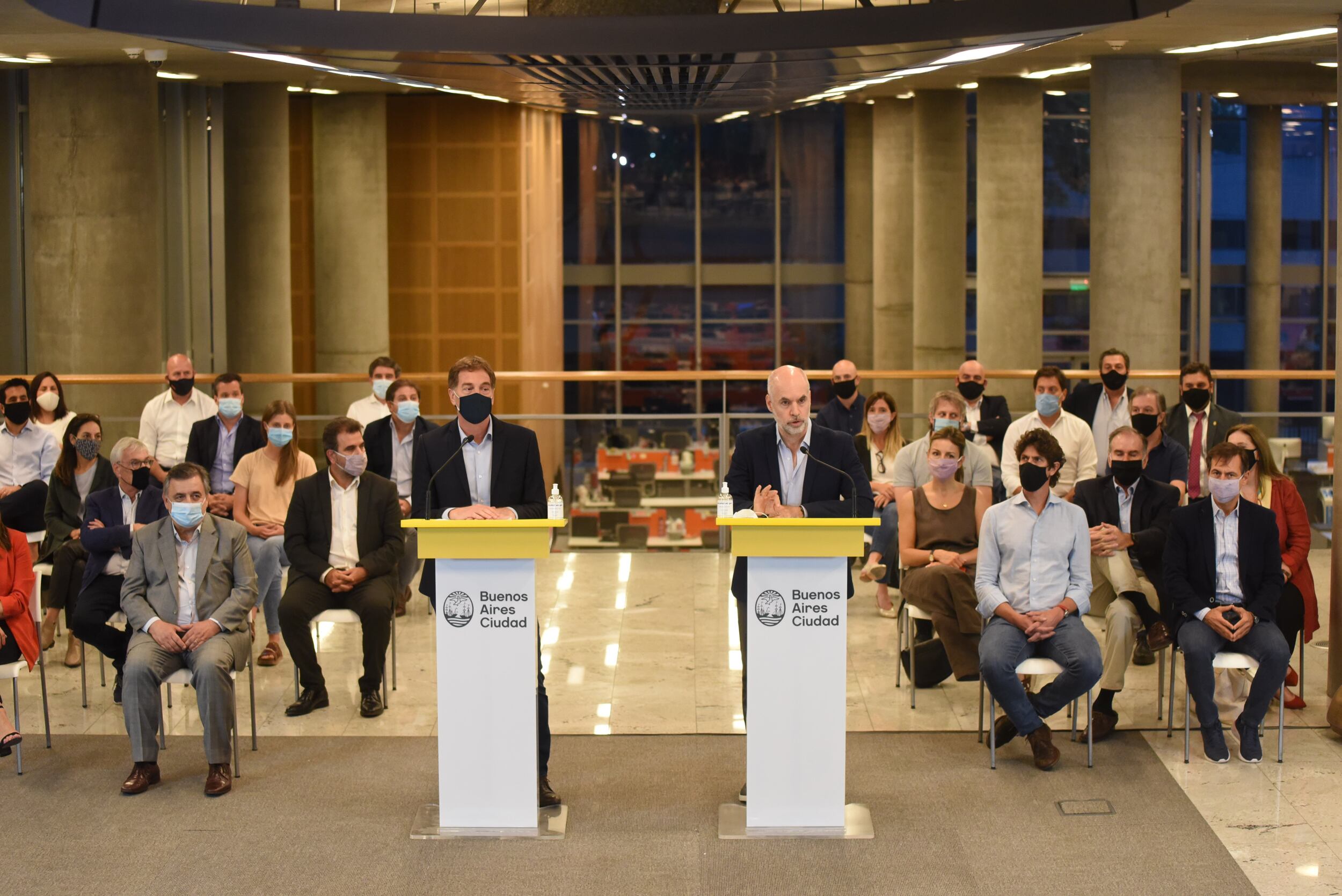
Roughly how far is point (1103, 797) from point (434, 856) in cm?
243

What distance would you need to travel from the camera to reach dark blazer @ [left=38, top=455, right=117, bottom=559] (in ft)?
23.4

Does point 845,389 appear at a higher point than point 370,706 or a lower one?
higher

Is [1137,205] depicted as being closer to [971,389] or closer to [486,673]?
[971,389]

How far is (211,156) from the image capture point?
1458cm

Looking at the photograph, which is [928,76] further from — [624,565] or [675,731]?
[675,731]

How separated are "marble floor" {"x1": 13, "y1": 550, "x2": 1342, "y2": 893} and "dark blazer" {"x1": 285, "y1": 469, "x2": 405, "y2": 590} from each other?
2.11ft

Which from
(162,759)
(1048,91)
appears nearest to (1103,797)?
(162,759)

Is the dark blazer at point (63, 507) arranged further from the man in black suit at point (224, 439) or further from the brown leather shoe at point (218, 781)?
the brown leather shoe at point (218, 781)

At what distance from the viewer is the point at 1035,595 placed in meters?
5.82

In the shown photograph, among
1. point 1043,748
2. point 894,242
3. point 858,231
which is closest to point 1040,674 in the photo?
point 1043,748

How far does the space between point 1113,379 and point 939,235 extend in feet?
27.7

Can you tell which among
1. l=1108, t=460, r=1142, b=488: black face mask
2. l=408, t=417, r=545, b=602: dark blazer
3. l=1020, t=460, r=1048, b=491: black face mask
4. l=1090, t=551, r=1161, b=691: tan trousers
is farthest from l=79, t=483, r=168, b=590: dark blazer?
l=1108, t=460, r=1142, b=488: black face mask

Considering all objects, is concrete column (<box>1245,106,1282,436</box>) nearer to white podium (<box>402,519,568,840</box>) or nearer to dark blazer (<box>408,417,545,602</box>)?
dark blazer (<box>408,417,545,602</box>)

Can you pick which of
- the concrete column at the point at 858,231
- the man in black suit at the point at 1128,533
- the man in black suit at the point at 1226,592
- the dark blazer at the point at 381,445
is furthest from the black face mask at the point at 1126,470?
the concrete column at the point at 858,231
